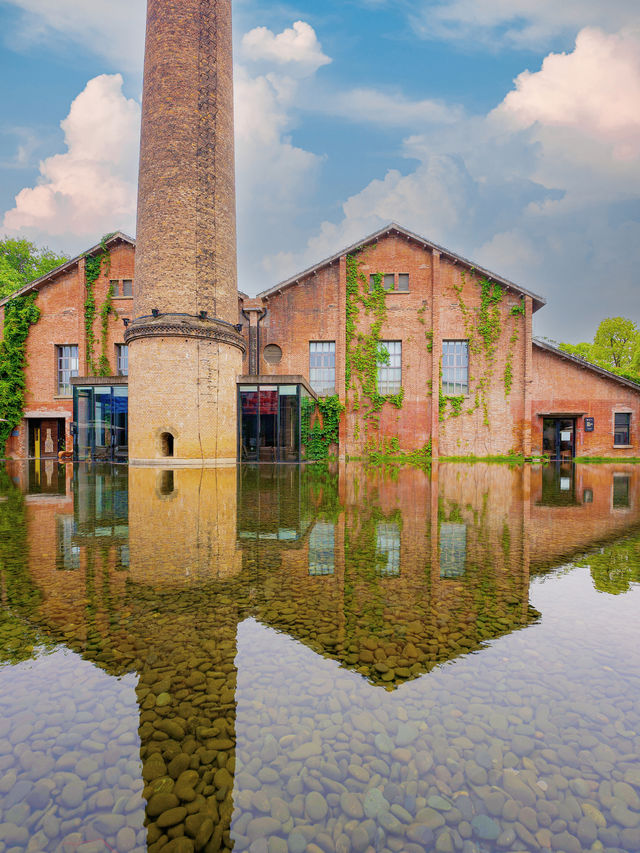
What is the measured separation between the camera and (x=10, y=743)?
1624 mm

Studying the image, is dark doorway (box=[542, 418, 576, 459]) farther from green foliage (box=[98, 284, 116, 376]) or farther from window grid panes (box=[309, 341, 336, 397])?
green foliage (box=[98, 284, 116, 376])

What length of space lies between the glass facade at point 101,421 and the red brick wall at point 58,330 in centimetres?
386

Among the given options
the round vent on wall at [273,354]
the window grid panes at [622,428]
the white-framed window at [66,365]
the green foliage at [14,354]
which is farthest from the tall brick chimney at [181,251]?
the window grid panes at [622,428]

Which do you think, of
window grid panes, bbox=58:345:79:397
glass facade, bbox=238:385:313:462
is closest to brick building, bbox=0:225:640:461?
window grid panes, bbox=58:345:79:397

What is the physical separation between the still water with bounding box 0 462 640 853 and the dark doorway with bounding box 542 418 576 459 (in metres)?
24.0

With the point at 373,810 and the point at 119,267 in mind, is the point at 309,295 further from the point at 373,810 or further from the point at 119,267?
the point at 373,810

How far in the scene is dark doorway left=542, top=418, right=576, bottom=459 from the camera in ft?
83.8

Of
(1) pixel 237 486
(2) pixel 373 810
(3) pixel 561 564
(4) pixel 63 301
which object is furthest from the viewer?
(4) pixel 63 301

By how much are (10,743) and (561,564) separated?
12.9 feet

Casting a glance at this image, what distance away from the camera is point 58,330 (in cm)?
2538

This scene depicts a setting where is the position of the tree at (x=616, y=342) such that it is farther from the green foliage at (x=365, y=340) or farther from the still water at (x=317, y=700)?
the still water at (x=317, y=700)

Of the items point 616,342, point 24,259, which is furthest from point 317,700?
point 616,342

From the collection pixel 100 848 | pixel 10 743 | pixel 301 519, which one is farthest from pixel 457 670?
pixel 301 519

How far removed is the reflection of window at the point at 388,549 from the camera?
366 centimetres
